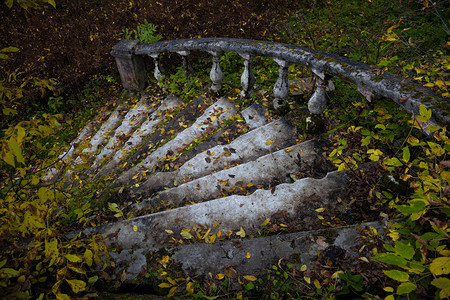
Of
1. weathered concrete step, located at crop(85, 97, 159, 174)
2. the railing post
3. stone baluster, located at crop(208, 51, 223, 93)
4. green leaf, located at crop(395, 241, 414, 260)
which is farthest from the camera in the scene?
the railing post

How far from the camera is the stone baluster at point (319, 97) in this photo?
2658 mm

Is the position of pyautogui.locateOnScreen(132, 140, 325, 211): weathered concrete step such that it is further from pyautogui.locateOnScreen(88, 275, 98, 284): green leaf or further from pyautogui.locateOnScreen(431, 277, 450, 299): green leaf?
pyautogui.locateOnScreen(431, 277, 450, 299): green leaf

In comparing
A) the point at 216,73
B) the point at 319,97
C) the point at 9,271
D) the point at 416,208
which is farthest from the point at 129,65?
the point at 416,208

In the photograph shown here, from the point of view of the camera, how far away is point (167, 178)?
296 centimetres

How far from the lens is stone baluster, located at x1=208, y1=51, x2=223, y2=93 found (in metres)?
3.81

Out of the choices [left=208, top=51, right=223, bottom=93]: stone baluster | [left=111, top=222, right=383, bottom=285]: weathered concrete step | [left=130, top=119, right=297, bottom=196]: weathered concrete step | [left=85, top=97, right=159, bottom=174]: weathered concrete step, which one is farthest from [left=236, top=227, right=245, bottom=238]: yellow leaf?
[left=85, top=97, right=159, bottom=174]: weathered concrete step

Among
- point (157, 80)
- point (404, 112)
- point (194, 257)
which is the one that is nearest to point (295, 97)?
point (404, 112)

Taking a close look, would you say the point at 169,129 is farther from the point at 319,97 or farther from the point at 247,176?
the point at 319,97

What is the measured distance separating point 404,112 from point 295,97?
4.24 ft

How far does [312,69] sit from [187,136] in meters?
1.95

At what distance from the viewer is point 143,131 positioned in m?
4.41

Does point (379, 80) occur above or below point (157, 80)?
above

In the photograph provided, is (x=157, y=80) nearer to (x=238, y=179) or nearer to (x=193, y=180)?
(x=193, y=180)

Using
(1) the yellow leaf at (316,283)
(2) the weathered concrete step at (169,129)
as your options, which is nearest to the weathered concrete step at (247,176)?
(1) the yellow leaf at (316,283)
